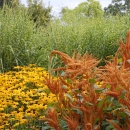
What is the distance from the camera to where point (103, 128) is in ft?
8.46

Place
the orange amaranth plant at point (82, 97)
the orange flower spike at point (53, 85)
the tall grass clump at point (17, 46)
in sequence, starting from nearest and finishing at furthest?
the orange amaranth plant at point (82, 97)
the orange flower spike at point (53, 85)
the tall grass clump at point (17, 46)

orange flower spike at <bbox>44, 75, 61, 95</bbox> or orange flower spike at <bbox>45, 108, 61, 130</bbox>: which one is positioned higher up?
orange flower spike at <bbox>44, 75, 61, 95</bbox>

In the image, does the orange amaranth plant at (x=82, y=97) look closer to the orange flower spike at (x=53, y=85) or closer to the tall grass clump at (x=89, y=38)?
the orange flower spike at (x=53, y=85)

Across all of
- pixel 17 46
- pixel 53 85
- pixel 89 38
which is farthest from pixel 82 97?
pixel 89 38

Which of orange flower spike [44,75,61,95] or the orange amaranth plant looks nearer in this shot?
the orange amaranth plant

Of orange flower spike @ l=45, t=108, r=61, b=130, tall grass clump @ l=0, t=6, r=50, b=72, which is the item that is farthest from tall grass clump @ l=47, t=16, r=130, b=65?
orange flower spike @ l=45, t=108, r=61, b=130

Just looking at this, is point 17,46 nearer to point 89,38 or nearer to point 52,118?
point 89,38

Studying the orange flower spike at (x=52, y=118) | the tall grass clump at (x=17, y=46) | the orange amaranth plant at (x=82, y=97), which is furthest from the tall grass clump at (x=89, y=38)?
the orange flower spike at (x=52, y=118)

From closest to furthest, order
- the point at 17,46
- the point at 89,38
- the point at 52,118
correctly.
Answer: the point at 52,118 → the point at 17,46 → the point at 89,38

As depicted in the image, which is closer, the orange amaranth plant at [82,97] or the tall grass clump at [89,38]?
the orange amaranth plant at [82,97]

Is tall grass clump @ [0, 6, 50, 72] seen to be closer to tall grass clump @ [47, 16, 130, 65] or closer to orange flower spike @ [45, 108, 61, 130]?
tall grass clump @ [47, 16, 130, 65]

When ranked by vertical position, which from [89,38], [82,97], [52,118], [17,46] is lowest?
[52,118]

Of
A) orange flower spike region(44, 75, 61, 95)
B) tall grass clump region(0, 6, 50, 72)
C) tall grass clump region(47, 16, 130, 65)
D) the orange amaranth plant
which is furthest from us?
tall grass clump region(47, 16, 130, 65)

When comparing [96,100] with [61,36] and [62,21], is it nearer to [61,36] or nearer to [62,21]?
[61,36]
